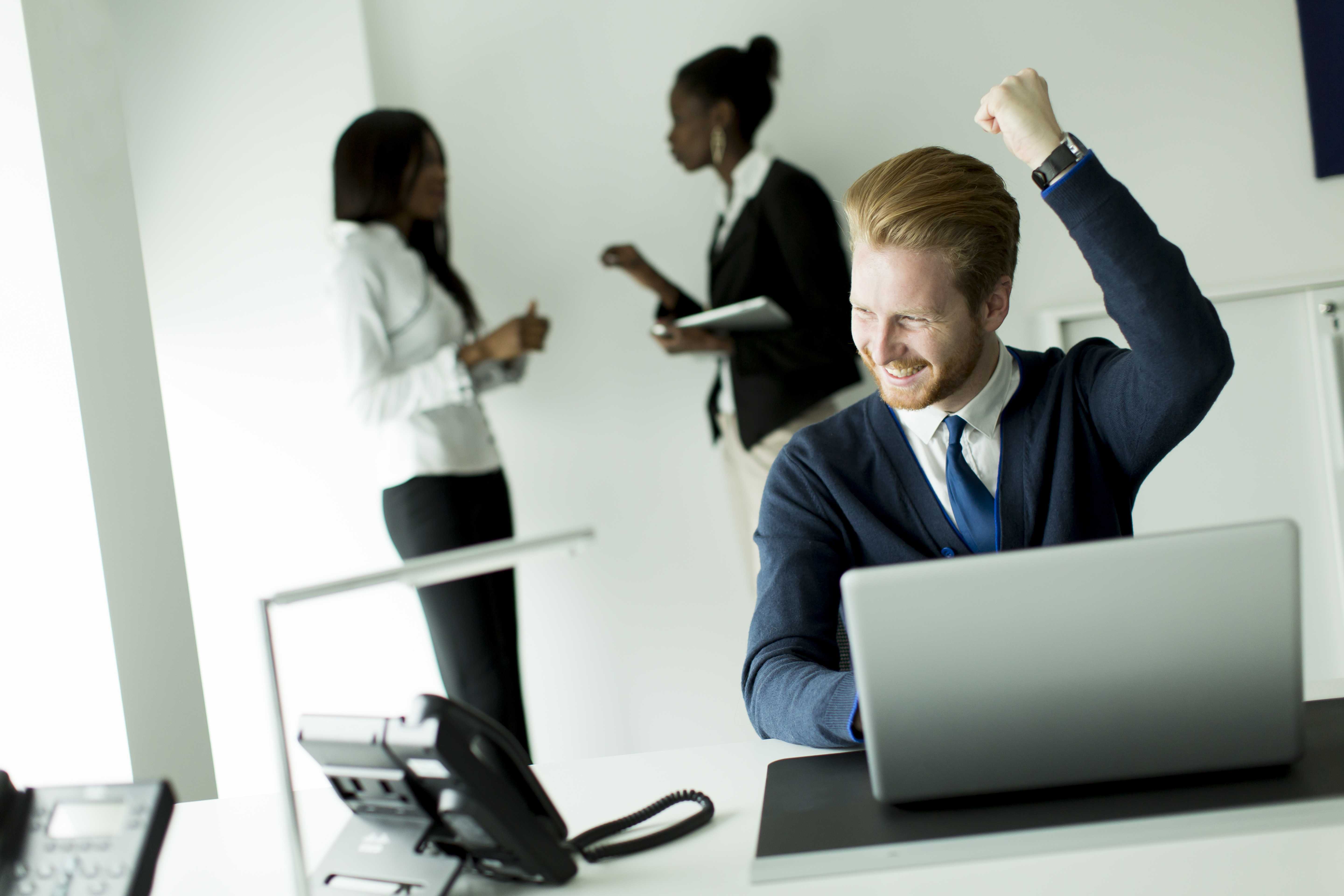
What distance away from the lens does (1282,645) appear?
0.67 metres

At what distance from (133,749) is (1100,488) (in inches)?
61.2

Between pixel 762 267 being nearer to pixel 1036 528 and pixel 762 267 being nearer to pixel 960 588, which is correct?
pixel 1036 528

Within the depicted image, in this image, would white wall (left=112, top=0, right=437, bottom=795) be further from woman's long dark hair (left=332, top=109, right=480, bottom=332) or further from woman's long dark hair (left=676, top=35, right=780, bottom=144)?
woman's long dark hair (left=676, top=35, right=780, bottom=144)

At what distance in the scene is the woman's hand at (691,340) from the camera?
7.86ft

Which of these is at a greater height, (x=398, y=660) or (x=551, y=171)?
(x=551, y=171)

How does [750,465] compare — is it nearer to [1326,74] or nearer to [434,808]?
[1326,74]

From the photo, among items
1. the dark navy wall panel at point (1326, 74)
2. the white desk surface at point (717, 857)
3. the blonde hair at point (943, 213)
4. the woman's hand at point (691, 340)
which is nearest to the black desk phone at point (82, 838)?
the white desk surface at point (717, 857)

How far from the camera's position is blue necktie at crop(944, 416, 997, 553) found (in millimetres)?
1224

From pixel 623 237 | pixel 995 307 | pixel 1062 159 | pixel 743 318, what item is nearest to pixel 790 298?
pixel 743 318

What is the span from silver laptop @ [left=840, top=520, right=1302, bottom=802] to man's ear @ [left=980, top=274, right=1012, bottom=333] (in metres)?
0.65

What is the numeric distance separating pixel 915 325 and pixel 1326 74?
1.97m

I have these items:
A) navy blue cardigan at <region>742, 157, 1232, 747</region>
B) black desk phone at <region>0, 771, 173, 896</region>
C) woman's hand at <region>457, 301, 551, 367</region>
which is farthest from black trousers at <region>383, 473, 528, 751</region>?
black desk phone at <region>0, 771, 173, 896</region>

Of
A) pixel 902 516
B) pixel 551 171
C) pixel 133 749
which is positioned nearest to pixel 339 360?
pixel 551 171

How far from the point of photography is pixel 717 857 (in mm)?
817
